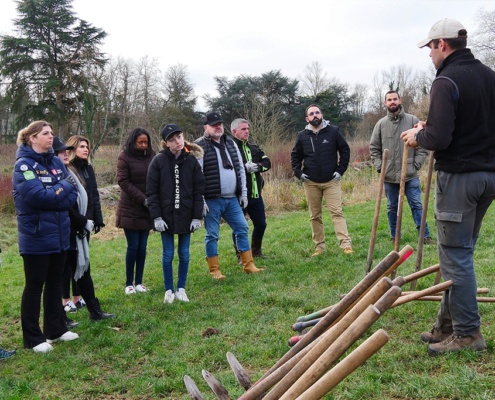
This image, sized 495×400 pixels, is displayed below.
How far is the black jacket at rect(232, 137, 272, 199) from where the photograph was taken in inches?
315

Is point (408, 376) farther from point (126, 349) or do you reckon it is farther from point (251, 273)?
point (251, 273)

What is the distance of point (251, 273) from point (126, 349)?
2.76m

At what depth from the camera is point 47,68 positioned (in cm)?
3341

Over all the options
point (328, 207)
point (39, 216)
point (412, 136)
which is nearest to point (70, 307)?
point (39, 216)

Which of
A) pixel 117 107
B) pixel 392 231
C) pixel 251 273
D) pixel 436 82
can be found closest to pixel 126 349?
pixel 251 273

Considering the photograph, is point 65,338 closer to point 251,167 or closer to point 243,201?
point 243,201

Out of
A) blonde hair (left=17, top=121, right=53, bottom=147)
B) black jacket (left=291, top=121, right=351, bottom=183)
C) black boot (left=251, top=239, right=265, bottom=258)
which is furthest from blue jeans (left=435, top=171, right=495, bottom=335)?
black boot (left=251, top=239, right=265, bottom=258)

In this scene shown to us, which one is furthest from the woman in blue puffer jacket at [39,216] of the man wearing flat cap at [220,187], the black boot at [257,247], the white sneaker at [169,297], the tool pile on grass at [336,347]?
the black boot at [257,247]

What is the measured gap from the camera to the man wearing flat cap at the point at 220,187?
7.14 metres

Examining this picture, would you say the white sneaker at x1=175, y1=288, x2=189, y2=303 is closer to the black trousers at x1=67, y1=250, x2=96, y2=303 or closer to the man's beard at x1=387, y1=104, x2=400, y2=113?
the black trousers at x1=67, y1=250, x2=96, y2=303

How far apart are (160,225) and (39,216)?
5.48 feet

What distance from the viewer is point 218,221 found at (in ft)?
24.0

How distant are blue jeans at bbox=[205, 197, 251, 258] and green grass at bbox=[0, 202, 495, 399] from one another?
487mm

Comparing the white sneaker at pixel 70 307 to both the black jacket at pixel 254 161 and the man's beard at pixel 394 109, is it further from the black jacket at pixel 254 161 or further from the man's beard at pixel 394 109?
the man's beard at pixel 394 109
